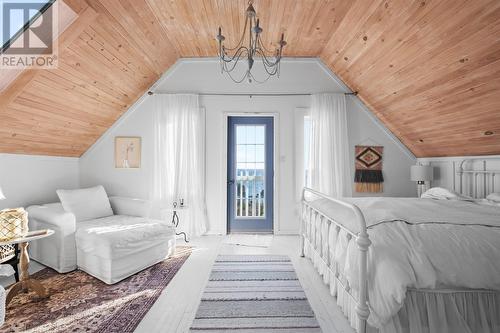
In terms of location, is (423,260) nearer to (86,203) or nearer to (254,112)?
(254,112)

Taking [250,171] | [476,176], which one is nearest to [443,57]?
[476,176]

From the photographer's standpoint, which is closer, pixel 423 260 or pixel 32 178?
pixel 423 260

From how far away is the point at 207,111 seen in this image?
3.89 meters

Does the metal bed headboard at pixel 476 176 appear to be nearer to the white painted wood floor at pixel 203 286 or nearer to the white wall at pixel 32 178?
the white painted wood floor at pixel 203 286

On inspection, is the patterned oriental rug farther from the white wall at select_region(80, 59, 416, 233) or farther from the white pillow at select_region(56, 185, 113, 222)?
the white wall at select_region(80, 59, 416, 233)

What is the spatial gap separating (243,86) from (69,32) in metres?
2.29

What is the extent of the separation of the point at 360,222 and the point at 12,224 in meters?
2.61

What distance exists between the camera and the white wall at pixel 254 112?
3.88m

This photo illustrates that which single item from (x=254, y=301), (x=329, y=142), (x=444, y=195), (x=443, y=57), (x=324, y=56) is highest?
(x=324, y=56)

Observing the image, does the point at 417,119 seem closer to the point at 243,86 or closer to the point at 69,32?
the point at 243,86

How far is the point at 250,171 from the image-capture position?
13.2 feet

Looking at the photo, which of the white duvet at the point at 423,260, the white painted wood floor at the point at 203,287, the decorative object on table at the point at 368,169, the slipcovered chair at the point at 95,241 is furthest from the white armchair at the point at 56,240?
the decorative object on table at the point at 368,169

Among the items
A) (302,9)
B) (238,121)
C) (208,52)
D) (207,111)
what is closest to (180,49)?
(208,52)

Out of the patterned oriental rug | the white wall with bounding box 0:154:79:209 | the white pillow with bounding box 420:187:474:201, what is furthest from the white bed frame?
the white wall with bounding box 0:154:79:209
